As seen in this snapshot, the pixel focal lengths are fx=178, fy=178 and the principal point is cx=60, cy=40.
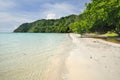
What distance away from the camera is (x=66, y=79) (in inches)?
276

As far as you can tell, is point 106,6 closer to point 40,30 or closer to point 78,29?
point 78,29

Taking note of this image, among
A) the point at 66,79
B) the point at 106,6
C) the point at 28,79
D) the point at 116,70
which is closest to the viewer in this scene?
the point at 66,79

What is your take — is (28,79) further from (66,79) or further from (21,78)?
(66,79)

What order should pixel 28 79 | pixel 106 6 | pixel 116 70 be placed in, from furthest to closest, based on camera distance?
pixel 106 6 → pixel 116 70 → pixel 28 79

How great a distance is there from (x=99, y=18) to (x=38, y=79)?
2980 centimetres

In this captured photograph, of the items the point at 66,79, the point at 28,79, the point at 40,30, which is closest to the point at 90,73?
the point at 66,79

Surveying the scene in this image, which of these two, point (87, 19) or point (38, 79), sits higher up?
point (87, 19)

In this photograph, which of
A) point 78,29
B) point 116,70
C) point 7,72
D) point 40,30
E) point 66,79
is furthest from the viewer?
point 40,30

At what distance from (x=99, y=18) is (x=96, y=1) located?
6712 mm

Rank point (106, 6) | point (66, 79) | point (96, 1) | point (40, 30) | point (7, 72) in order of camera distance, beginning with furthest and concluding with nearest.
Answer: point (40, 30)
point (96, 1)
point (106, 6)
point (7, 72)
point (66, 79)

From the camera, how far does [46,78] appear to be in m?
7.59

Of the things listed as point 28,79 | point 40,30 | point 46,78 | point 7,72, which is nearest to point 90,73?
point 46,78

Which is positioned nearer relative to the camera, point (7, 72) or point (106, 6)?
point (7, 72)

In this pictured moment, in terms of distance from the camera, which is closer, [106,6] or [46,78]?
[46,78]
